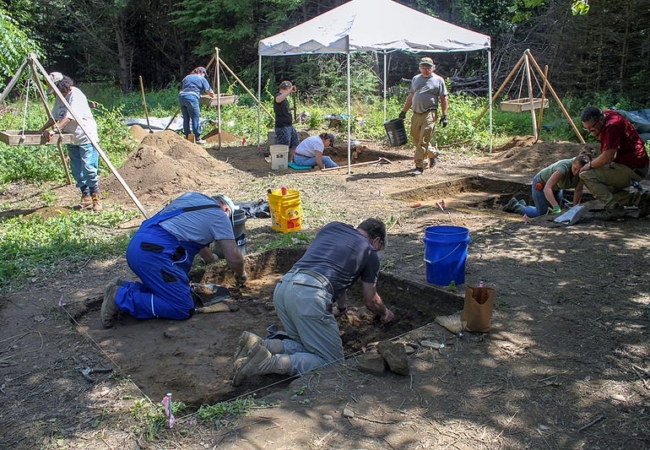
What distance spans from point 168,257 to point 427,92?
6719 mm

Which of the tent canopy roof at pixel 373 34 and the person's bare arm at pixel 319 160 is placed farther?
the person's bare arm at pixel 319 160

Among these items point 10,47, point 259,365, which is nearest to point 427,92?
point 259,365

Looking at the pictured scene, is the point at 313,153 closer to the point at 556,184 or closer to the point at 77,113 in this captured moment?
the point at 77,113

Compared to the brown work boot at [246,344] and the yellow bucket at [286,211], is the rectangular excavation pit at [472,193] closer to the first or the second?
the yellow bucket at [286,211]

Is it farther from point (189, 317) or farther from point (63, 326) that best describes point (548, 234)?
point (63, 326)

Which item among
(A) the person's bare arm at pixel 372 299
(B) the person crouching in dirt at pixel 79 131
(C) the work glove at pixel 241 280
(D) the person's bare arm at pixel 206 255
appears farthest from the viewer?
(B) the person crouching in dirt at pixel 79 131

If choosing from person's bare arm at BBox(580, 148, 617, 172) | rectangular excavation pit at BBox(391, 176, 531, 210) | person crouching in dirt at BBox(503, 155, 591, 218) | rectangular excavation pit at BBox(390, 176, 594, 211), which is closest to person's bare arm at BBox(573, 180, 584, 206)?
person crouching in dirt at BBox(503, 155, 591, 218)

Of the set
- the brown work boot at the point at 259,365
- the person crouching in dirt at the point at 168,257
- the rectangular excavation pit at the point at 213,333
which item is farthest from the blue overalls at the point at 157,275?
the brown work boot at the point at 259,365

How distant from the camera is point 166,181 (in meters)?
10.1

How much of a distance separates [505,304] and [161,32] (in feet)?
75.6

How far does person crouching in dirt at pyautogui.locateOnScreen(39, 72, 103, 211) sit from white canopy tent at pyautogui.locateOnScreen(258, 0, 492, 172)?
13.6 ft

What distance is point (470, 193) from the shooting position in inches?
394

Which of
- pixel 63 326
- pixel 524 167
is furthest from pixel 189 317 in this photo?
pixel 524 167

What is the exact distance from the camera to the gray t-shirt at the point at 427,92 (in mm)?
10289
